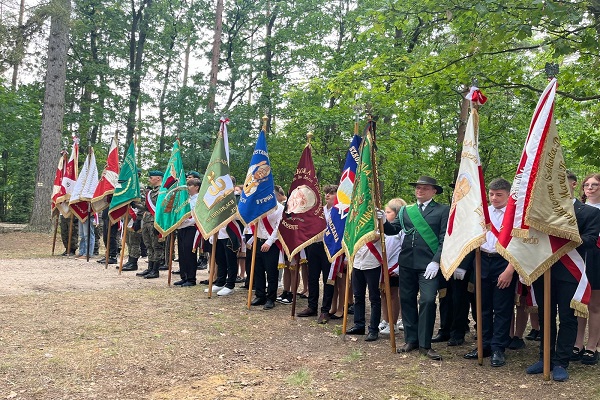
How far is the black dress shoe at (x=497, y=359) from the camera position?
17.4 feet

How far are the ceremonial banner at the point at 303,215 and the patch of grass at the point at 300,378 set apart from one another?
2568mm

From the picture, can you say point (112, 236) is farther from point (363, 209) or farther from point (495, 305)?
point (495, 305)

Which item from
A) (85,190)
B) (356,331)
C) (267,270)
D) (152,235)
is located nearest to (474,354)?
(356,331)

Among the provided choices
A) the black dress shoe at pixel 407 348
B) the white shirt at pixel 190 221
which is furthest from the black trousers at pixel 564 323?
the white shirt at pixel 190 221

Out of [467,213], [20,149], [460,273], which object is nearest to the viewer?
[467,213]

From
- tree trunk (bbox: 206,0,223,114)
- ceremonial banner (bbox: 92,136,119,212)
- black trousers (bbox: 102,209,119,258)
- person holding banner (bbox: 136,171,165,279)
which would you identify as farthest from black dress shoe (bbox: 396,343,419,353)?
Answer: tree trunk (bbox: 206,0,223,114)

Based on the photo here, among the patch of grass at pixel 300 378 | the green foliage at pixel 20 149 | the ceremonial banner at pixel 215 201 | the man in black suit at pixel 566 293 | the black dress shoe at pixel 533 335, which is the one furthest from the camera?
the green foliage at pixel 20 149

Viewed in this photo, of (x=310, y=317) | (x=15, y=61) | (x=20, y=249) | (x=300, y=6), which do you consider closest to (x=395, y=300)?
(x=310, y=317)

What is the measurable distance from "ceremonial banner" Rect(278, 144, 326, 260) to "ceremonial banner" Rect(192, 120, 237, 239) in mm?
1262

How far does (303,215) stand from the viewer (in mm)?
7551

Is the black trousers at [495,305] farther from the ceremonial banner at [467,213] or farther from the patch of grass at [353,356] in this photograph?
the patch of grass at [353,356]

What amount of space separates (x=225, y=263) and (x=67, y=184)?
20.8 ft

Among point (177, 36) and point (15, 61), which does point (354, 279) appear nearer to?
point (15, 61)

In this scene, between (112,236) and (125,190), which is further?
(112,236)
